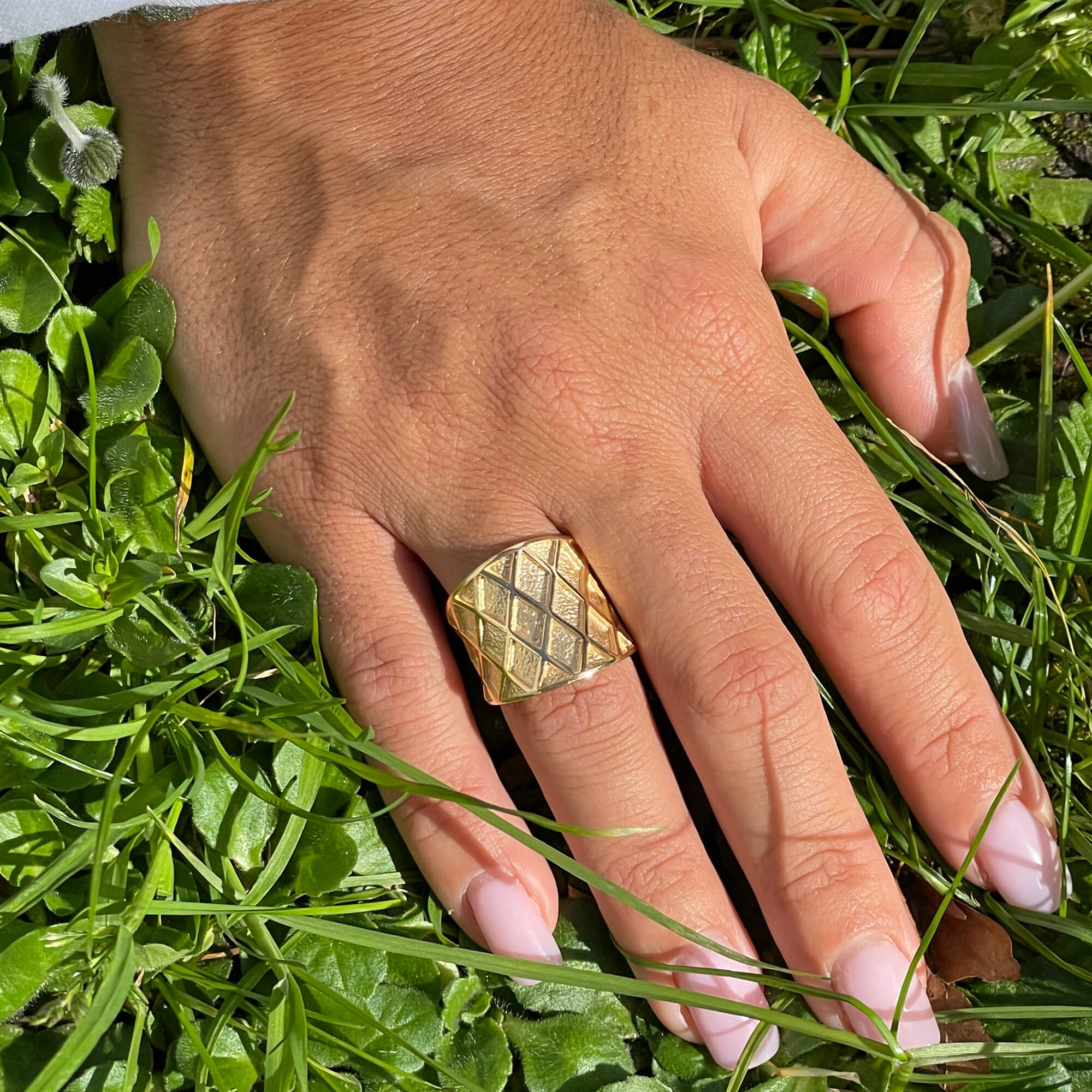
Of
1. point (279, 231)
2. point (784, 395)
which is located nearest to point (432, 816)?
point (784, 395)

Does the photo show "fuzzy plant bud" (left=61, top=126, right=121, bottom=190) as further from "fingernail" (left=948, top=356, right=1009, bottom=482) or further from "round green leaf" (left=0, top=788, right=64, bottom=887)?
"fingernail" (left=948, top=356, right=1009, bottom=482)

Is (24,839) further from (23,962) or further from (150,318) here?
(150,318)

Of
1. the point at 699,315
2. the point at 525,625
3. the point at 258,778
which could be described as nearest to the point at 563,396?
the point at 699,315

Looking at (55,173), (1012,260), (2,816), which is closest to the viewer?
(2,816)

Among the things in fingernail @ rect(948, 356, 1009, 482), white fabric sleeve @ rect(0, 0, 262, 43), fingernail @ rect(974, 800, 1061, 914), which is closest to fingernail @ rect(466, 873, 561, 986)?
fingernail @ rect(974, 800, 1061, 914)

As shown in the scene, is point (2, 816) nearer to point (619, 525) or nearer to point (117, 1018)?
point (117, 1018)

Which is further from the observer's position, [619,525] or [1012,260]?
[1012,260]
